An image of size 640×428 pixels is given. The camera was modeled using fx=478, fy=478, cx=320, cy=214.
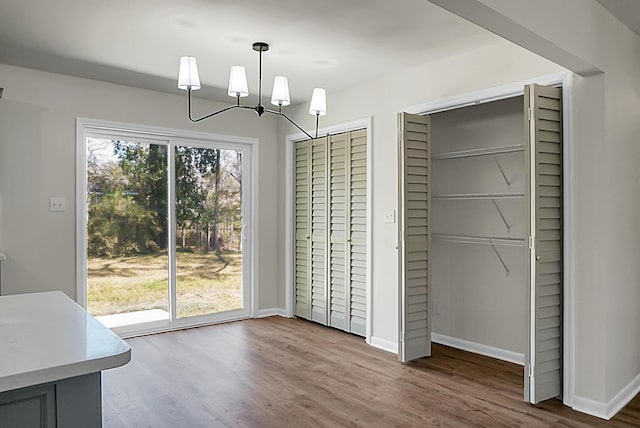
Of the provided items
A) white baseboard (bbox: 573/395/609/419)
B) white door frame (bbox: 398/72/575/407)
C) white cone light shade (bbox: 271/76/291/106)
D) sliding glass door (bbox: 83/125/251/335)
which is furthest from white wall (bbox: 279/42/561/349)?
sliding glass door (bbox: 83/125/251/335)

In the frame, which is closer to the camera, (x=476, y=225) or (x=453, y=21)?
(x=453, y=21)

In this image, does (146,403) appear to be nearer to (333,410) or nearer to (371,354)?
(333,410)

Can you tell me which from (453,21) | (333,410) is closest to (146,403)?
(333,410)

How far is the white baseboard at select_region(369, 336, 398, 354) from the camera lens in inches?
160

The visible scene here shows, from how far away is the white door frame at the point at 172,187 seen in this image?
420 cm

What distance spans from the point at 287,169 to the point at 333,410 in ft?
9.98

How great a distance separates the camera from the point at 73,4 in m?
2.64

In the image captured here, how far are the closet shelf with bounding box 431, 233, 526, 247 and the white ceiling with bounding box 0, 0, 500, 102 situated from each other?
1489 mm

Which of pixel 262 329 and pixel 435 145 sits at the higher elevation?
pixel 435 145

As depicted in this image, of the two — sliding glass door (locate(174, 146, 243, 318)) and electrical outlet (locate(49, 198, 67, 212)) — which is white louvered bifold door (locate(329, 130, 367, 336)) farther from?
electrical outlet (locate(49, 198, 67, 212))

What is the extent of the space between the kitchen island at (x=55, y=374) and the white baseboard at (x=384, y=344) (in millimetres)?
3045

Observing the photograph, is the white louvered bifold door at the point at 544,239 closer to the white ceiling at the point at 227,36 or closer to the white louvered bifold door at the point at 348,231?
the white ceiling at the point at 227,36

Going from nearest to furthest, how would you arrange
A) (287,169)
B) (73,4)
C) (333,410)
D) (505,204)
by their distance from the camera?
(73,4), (333,410), (505,204), (287,169)

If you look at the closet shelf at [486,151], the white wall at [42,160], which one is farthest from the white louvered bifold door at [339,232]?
the white wall at [42,160]
